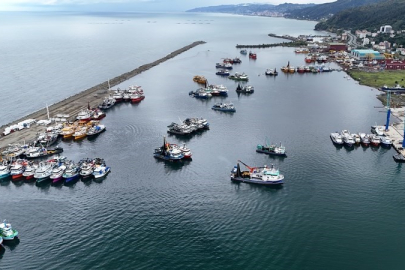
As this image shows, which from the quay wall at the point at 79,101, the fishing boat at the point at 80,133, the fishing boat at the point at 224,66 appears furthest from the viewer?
the fishing boat at the point at 224,66

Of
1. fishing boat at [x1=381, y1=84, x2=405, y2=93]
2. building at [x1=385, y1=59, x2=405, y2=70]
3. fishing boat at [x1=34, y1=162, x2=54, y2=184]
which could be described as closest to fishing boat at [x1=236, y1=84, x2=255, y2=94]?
fishing boat at [x1=381, y1=84, x2=405, y2=93]

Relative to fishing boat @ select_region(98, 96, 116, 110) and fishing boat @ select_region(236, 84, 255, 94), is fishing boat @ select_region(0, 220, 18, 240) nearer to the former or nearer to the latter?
fishing boat @ select_region(98, 96, 116, 110)

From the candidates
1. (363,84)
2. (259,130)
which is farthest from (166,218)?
(363,84)

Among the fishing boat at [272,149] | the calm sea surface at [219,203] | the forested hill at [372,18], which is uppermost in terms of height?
the forested hill at [372,18]

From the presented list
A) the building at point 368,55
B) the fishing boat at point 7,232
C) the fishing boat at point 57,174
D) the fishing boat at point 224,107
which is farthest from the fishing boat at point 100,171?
the building at point 368,55

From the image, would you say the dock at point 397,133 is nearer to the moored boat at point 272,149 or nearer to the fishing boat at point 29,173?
the moored boat at point 272,149

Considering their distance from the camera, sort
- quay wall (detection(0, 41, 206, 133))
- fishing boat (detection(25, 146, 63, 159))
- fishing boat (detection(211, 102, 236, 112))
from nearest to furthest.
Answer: fishing boat (detection(25, 146, 63, 159)) < quay wall (detection(0, 41, 206, 133)) < fishing boat (detection(211, 102, 236, 112))

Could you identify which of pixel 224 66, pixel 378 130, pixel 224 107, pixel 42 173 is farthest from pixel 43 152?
pixel 224 66
